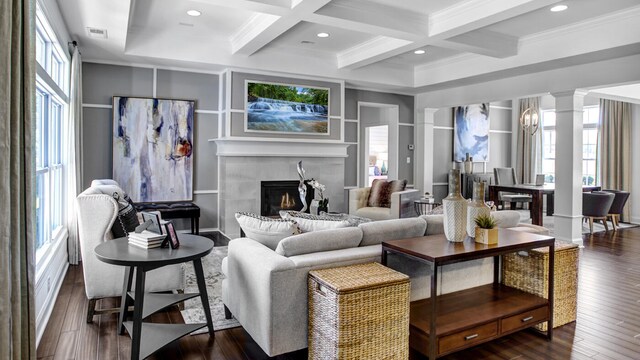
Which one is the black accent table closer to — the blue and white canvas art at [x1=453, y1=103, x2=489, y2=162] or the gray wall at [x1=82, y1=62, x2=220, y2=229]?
the gray wall at [x1=82, y1=62, x2=220, y2=229]

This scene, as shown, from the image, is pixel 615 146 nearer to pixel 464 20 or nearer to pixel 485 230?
pixel 464 20

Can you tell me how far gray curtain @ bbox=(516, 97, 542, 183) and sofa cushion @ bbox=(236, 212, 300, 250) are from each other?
9.10 metres

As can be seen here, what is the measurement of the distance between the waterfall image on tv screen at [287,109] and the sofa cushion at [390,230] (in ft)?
13.3

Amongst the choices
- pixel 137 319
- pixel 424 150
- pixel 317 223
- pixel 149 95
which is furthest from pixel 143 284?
pixel 424 150

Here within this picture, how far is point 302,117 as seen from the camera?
23.0 ft

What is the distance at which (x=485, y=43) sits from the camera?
5.58 m

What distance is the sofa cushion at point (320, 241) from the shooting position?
8.50 feet

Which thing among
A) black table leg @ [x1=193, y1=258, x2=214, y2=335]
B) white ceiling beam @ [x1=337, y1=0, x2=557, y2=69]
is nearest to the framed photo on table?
black table leg @ [x1=193, y1=258, x2=214, y2=335]

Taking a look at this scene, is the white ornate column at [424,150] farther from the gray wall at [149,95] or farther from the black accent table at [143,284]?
the black accent table at [143,284]

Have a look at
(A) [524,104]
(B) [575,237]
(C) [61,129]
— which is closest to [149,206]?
(C) [61,129]

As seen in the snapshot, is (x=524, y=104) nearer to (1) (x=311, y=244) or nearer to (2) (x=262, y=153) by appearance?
(2) (x=262, y=153)

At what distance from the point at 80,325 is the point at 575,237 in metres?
6.19

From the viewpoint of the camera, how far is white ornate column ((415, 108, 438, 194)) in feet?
28.3

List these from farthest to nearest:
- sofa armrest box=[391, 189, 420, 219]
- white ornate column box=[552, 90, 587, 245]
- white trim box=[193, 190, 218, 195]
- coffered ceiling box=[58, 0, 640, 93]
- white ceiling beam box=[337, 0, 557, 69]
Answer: white trim box=[193, 190, 218, 195], sofa armrest box=[391, 189, 420, 219], white ornate column box=[552, 90, 587, 245], coffered ceiling box=[58, 0, 640, 93], white ceiling beam box=[337, 0, 557, 69]
